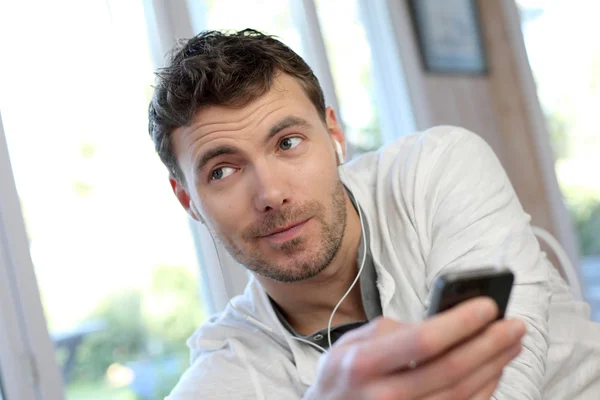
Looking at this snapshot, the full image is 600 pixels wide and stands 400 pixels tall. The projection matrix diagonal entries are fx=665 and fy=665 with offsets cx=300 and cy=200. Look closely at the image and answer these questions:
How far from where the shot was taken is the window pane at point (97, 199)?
5.97ft

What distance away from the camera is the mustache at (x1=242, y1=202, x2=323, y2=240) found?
133cm

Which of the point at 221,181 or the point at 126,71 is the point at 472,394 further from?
the point at 126,71

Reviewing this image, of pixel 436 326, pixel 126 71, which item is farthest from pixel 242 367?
pixel 126 71

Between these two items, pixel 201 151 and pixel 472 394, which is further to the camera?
pixel 201 151

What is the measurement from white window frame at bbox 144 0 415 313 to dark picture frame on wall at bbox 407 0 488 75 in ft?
0.70

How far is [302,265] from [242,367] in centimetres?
29

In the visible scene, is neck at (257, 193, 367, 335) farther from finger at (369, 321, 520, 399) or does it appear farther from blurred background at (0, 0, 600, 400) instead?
finger at (369, 321, 520, 399)

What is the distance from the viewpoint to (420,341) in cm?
63

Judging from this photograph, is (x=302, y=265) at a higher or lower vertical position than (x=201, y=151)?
lower

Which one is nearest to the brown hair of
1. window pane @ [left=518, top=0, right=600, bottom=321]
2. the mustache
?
the mustache

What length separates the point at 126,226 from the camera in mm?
2016

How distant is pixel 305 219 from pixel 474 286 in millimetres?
689

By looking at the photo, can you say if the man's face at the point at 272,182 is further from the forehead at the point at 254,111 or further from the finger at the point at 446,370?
the finger at the point at 446,370

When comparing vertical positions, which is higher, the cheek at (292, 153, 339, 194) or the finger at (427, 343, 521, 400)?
the cheek at (292, 153, 339, 194)
